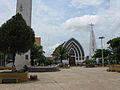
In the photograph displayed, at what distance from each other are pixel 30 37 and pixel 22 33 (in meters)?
0.98

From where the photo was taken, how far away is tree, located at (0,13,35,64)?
1509cm

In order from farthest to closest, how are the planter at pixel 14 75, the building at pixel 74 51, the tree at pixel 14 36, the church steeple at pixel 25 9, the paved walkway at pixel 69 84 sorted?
the building at pixel 74 51 < the church steeple at pixel 25 9 < the tree at pixel 14 36 < the planter at pixel 14 75 < the paved walkway at pixel 69 84

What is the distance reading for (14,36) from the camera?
49.3 feet

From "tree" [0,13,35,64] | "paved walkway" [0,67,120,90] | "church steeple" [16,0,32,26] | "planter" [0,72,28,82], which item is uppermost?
"church steeple" [16,0,32,26]

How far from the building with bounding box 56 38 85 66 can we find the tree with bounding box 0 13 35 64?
85.8 m

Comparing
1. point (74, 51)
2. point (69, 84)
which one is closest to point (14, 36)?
point (69, 84)

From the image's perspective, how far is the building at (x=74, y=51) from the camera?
10269 centimetres

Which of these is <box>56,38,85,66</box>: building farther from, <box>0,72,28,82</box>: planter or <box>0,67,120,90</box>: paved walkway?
<box>0,72,28,82</box>: planter

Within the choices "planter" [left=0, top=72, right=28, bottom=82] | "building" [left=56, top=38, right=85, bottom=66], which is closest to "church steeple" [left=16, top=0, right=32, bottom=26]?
"planter" [left=0, top=72, right=28, bottom=82]

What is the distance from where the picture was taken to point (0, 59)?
60.3 metres

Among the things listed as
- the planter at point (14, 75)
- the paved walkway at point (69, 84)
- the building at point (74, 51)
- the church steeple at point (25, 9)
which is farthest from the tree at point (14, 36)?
the building at point (74, 51)

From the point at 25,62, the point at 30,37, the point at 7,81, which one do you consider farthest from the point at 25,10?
the point at 7,81

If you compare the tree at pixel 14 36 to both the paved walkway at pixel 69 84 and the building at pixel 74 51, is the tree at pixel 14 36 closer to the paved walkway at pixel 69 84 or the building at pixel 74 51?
the paved walkway at pixel 69 84

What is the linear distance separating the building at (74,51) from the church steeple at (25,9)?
62.0 metres
